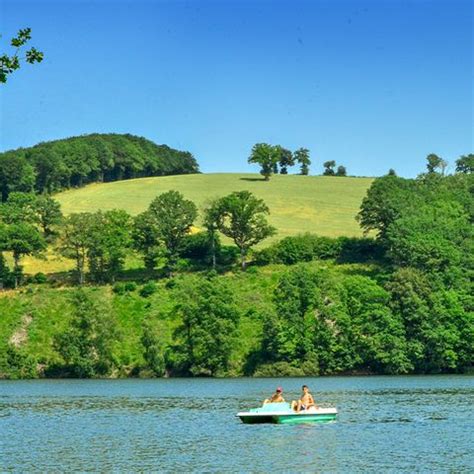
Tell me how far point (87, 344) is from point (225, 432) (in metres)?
77.0

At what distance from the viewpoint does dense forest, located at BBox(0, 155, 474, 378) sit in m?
137

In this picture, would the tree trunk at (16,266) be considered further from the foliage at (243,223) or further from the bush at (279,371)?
the bush at (279,371)

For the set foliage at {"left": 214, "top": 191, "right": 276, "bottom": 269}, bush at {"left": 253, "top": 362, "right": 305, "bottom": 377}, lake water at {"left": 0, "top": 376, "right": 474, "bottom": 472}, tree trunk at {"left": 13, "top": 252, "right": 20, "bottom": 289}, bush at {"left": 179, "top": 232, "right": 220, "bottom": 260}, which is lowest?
bush at {"left": 253, "top": 362, "right": 305, "bottom": 377}

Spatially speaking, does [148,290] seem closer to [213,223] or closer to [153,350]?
[153,350]

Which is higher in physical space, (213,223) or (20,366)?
(213,223)

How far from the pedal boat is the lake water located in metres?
1.08

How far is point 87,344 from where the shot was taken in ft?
453

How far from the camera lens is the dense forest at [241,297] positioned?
13738cm

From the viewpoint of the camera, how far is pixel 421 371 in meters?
139

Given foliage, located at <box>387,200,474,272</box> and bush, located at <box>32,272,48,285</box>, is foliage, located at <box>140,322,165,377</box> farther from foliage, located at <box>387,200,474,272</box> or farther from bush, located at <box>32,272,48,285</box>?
foliage, located at <box>387,200,474,272</box>

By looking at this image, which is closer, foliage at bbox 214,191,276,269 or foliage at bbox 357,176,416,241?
foliage at bbox 357,176,416,241

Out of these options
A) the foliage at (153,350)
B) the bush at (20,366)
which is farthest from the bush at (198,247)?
the bush at (20,366)

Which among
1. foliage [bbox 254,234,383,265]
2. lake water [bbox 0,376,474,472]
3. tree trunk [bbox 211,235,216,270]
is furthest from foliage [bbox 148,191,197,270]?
lake water [bbox 0,376,474,472]

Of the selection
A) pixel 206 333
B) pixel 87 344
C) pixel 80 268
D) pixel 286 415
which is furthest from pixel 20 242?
pixel 286 415
